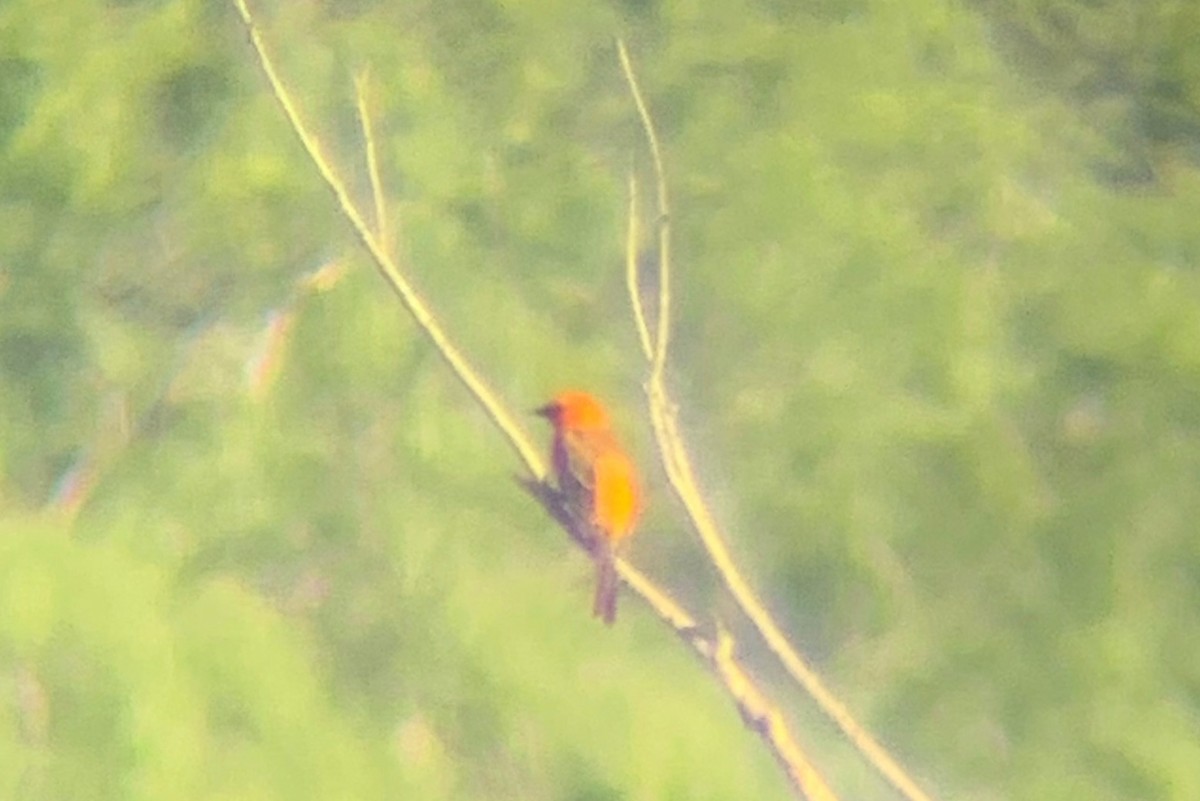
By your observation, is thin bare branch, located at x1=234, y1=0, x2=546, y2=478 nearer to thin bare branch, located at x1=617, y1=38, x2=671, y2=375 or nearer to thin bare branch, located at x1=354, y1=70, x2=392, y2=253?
thin bare branch, located at x1=354, y1=70, x2=392, y2=253

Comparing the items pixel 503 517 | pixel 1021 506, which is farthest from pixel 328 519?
pixel 1021 506

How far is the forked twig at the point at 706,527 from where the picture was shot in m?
0.92

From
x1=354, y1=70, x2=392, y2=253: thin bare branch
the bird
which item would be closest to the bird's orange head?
the bird

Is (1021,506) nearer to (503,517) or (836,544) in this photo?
(836,544)

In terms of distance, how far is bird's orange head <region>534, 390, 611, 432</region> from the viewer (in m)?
1.01

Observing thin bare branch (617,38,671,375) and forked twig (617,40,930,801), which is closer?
forked twig (617,40,930,801)

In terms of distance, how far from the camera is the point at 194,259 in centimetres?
111

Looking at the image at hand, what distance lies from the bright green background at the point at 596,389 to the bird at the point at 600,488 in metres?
0.02

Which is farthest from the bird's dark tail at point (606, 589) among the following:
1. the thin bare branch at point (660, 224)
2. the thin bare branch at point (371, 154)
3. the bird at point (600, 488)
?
the thin bare branch at point (371, 154)

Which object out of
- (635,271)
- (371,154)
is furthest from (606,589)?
(371,154)

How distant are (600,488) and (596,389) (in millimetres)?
75

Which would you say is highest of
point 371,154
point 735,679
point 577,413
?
point 371,154

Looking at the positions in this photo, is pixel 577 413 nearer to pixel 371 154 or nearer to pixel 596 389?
pixel 596 389

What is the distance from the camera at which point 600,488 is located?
3.27 ft
